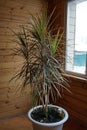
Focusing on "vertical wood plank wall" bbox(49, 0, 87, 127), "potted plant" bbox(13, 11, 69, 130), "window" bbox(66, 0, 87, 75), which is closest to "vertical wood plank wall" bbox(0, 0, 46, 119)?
"vertical wood plank wall" bbox(49, 0, 87, 127)

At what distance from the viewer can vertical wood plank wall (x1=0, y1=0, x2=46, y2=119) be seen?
2.72m

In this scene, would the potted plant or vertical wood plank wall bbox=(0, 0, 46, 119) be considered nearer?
the potted plant

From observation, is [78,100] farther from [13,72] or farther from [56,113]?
[13,72]

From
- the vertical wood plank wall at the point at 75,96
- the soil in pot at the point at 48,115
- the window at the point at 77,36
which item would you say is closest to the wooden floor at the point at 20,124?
the vertical wood plank wall at the point at 75,96

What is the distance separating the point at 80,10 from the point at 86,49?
2.03 feet

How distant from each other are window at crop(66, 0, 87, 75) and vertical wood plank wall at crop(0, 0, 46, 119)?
643 mm

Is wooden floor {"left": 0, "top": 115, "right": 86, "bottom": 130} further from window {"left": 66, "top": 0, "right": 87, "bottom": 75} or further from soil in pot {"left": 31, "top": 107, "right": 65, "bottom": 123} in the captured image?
window {"left": 66, "top": 0, "right": 87, "bottom": 75}

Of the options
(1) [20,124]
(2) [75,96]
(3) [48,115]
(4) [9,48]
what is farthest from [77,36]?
(1) [20,124]

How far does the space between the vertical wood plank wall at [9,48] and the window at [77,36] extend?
64 centimetres

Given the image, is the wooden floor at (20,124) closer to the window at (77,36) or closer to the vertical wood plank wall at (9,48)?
the vertical wood plank wall at (9,48)

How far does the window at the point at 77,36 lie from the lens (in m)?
2.62

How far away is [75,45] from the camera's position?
2.79 metres

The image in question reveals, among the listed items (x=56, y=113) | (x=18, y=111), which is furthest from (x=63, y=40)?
(x=18, y=111)

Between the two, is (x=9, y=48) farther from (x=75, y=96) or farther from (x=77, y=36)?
(x=75, y=96)
